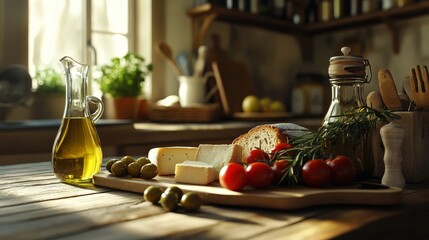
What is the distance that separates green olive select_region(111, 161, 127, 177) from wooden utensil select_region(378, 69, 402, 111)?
515 mm

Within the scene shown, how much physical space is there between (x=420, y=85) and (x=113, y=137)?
1304mm

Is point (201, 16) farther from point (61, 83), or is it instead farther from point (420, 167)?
point (420, 167)

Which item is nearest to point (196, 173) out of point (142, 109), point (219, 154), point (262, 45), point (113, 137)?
point (219, 154)

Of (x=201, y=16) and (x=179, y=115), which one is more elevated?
(x=201, y=16)

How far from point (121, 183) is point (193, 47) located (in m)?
2.07

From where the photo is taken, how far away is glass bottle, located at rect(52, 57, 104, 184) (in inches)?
35.8

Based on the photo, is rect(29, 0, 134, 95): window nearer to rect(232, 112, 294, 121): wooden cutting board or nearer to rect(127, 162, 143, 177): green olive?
rect(232, 112, 294, 121): wooden cutting board

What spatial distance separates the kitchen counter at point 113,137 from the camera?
67.5 inches

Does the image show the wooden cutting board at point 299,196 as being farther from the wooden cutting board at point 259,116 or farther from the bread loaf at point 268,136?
the wooden cutting board at point 259,116

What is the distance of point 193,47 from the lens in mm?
2855

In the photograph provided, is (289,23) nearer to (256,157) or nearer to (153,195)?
(256,157)

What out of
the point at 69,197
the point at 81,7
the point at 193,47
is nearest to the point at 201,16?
the point at 193,47

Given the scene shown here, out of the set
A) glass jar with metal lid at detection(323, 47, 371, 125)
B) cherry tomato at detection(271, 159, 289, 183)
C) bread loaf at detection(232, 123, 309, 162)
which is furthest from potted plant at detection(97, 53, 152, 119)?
cherry tomato at detection(271, 159, 289, 183)

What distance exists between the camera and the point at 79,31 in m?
2.55
